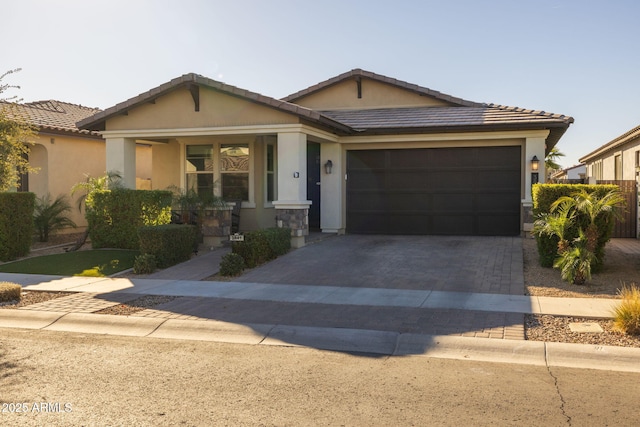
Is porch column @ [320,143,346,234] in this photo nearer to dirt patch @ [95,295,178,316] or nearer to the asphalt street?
dirt patch @ [95,295,178,316]

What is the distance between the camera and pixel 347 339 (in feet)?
25.4

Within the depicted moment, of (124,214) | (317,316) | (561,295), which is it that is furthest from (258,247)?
(561,295)

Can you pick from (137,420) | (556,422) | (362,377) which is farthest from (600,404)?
(137,420)

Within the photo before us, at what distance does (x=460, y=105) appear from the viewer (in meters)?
19.7

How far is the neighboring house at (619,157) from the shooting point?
73.8 ft

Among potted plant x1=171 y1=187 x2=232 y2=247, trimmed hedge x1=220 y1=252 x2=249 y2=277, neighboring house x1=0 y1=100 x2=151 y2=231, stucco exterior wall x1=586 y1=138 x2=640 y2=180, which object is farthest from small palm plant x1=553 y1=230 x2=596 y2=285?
neighboring house x1=0 y1=100 x2=151 y2=231

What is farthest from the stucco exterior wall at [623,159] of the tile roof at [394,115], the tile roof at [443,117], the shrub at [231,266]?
the shrub at [231,266]

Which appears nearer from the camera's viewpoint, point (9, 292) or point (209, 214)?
point (9, 292)

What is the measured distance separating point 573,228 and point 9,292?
32.6 feet

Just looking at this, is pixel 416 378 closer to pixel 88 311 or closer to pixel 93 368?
pixel 93 368

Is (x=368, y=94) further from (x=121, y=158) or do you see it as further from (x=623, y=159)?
(x=623, y=159)

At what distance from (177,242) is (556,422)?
10243 millimetres

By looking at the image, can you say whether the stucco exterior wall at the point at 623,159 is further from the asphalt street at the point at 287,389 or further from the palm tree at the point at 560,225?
the asphalt street at the point at 287,389

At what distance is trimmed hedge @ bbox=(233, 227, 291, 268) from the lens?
1324 centimetres
